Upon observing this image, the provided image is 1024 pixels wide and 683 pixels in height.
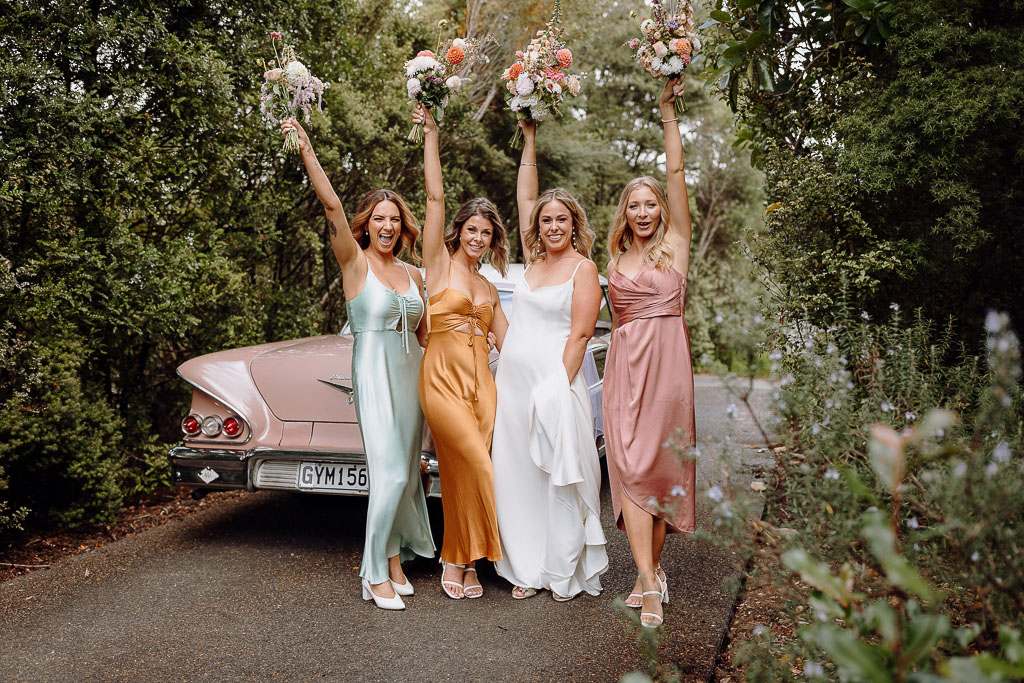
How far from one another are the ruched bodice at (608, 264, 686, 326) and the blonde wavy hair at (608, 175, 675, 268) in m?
0.06

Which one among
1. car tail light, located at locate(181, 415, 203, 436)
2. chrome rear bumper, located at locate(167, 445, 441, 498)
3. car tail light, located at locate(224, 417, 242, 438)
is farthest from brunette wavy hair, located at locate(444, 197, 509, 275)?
car tail light, located at locate(181, 415, 203, 436)

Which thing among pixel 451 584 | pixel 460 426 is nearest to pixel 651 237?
pixel 460 426

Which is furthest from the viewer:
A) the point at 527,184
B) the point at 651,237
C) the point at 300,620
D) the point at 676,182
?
the point at 527,184

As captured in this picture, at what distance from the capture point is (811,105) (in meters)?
5.33

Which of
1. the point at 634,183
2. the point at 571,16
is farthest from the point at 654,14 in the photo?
the point at 571,16

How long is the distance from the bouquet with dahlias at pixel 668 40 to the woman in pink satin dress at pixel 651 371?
0.11 meters

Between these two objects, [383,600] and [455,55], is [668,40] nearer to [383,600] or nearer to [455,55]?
[455,55]

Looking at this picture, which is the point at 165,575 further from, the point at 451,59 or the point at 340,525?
the point at 451,59

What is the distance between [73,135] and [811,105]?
5.05 meters

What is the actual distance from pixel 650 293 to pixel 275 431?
2.28 m

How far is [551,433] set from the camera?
3977mm

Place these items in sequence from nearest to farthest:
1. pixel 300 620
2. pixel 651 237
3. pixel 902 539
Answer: pixel 902 539, pixel 300 620, pixel 651 237

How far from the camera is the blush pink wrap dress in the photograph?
3818 mm

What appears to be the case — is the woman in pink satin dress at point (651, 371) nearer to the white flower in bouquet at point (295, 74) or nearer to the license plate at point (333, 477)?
the license plate at point (333, 477)
